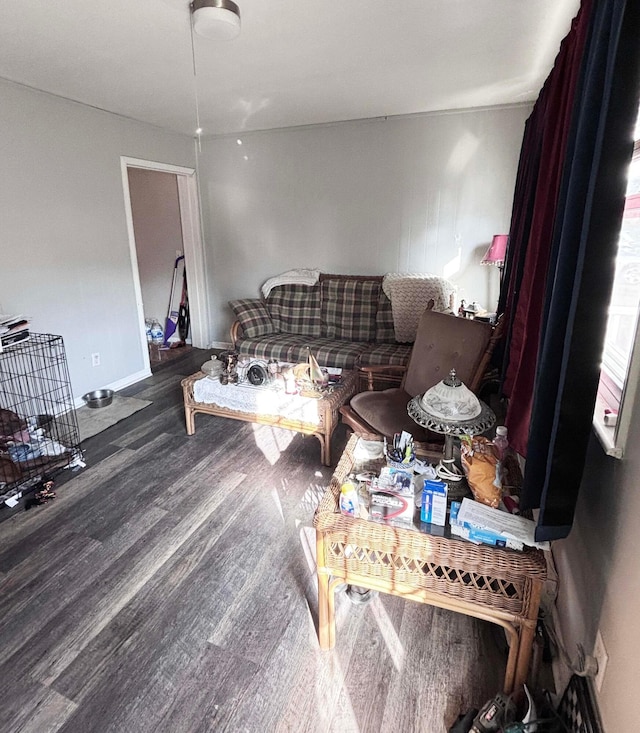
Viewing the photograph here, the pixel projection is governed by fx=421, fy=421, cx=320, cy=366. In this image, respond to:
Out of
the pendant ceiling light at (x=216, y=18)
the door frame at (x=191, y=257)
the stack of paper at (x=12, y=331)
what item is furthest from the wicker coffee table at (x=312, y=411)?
the pendant ceiling light at (x=216, y=18)

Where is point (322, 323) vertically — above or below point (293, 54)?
below

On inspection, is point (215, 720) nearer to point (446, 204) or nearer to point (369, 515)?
point (369, 515)

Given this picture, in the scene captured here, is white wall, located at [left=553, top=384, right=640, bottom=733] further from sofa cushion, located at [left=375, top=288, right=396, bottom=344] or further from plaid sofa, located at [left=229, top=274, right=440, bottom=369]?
sofa cushion, located at [left=375, top=288, right=396, bottom=344]

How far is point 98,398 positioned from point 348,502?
2.92 metres

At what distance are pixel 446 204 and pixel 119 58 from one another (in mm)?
2671

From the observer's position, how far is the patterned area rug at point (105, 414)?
316cm

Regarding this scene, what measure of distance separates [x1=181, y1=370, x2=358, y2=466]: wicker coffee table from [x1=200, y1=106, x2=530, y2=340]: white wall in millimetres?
1723

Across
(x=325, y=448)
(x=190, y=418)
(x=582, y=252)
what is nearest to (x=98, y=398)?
(x=190, y=418)

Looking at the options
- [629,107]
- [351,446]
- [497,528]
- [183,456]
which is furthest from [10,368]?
[629,107]

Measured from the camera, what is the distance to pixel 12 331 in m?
2.52

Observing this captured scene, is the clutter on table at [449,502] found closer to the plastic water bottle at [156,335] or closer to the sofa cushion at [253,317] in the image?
the sofa cushion at [253,317]

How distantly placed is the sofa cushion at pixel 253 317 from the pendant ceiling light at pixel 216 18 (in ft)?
7.64

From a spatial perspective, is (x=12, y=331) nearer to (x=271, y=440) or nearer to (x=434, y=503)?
(x=271, y=440)

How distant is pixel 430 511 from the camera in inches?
53.1
